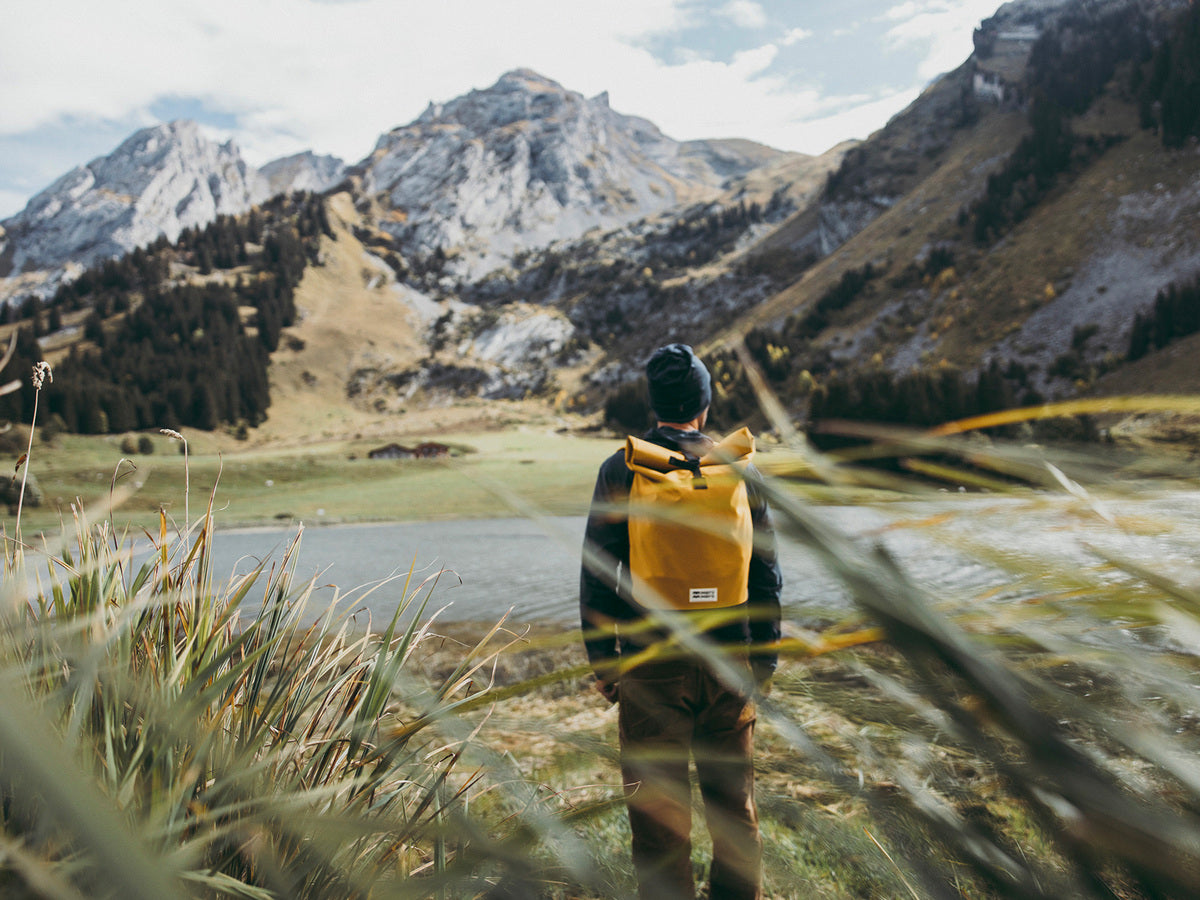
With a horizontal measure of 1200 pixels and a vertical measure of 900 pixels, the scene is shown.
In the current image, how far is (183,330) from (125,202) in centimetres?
11128

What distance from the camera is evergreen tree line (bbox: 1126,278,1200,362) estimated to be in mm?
24531

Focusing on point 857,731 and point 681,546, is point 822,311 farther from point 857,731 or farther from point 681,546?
point 857,731

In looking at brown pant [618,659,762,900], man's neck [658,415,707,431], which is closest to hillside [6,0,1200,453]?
man's neck [658,415,707,431]

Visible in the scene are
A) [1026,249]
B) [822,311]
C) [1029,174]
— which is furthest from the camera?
[822,311]

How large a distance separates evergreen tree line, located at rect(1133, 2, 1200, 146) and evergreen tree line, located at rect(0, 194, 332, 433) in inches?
2193

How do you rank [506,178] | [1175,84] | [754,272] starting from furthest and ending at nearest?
1. [506,178]
2. [754,272]
3. [1175,84]

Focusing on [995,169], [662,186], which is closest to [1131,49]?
[995,169]

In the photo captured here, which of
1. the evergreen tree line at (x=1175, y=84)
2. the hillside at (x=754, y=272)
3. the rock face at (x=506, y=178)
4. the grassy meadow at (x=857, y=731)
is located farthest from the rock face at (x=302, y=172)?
the grassy meadow at (x=857, y=731)

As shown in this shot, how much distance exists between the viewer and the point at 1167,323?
81.8ft

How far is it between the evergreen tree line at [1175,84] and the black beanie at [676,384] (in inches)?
1889

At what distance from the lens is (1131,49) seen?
4412 cm

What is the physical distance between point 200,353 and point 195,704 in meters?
59.9

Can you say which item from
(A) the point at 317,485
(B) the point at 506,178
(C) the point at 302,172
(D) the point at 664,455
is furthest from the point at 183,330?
(C) the point at 302,172

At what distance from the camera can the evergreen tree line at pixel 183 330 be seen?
3647cm
